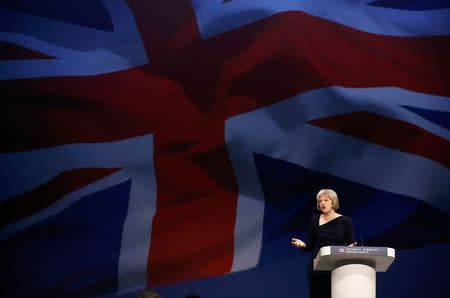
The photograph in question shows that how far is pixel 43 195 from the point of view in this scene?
490 cm

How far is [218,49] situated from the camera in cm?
521

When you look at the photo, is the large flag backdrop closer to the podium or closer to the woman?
the woman

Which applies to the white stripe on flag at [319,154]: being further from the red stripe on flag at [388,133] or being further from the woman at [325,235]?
the woman at [325,235]

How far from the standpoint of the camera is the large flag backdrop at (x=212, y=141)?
4.83 m

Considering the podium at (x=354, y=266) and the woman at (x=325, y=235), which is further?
the woman at (x=325, y=235)

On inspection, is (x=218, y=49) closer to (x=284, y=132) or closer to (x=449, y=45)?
(x=284, y=132)

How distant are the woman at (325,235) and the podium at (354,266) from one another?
28 centimetres

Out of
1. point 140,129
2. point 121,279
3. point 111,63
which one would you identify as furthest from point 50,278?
point 111,63

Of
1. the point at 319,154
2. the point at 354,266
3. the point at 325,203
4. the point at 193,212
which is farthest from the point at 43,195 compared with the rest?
the point at 354,266

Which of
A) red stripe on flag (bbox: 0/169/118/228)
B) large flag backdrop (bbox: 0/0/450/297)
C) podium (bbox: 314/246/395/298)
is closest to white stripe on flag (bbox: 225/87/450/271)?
large flag backdrop (bbox: 0/0/450/297)

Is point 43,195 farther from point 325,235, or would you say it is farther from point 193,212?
point 325,235

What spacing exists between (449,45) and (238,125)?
185 cm

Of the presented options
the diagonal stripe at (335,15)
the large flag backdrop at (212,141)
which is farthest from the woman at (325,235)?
the diagonal stripe at (335,15)

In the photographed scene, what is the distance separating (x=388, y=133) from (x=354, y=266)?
212 centimetres
